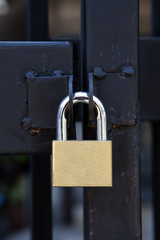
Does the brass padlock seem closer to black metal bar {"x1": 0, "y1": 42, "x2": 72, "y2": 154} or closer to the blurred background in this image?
black metal bar {"x1": 0, "y1": 42, "x2": 72, "y2": 154}

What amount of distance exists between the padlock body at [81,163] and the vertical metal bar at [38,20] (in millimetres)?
448

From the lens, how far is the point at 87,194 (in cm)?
53

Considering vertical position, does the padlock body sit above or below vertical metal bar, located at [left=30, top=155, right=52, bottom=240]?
above

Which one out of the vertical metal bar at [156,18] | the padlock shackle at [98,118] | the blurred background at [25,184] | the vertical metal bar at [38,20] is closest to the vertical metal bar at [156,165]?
the vertical metal bar at [156,18]

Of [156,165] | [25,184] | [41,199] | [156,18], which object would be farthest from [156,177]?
[25,184]

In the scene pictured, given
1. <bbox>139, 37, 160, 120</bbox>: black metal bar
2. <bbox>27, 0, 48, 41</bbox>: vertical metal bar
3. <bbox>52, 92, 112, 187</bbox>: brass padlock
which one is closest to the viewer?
<bbox>52, 92, 112, 187</bbox>: brass padlock

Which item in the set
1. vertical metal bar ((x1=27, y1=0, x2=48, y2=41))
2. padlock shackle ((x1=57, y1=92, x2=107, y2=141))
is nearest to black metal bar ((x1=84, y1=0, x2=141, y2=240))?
padlock shackle ((x1=57, y1=92, x2=107, y2=141))


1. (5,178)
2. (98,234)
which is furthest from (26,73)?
(5,178)

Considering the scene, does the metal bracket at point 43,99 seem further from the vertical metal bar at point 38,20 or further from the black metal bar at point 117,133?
the vertical metal bar at point 38,20

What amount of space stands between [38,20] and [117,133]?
0.43 m

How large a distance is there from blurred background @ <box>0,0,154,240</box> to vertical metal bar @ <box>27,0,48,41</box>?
144 inches

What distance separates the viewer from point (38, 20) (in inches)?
32.0

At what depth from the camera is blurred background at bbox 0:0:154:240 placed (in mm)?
4730

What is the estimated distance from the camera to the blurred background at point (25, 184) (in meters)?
4.73
